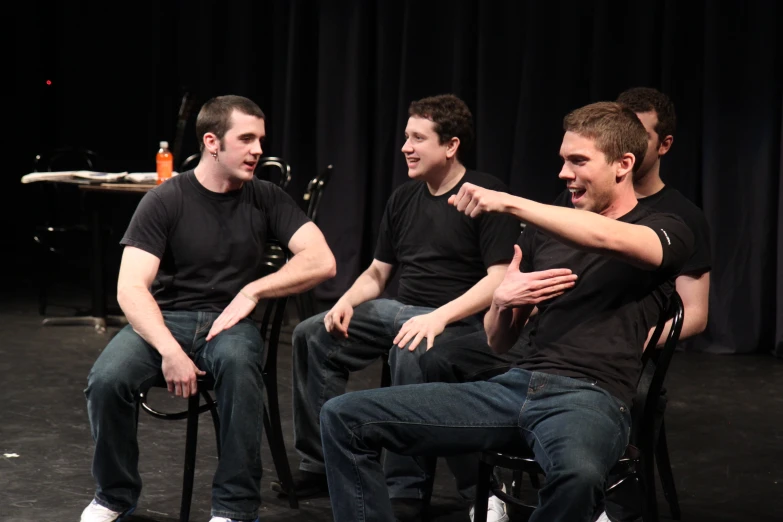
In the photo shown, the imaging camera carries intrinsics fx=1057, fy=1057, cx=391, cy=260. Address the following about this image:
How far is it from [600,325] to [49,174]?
3.68m

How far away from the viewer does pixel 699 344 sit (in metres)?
5.19

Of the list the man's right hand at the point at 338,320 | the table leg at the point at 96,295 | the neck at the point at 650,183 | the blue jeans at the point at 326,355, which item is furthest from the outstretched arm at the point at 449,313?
the table leg at the point at 96,295

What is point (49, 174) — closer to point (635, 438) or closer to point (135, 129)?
point (135, 129)

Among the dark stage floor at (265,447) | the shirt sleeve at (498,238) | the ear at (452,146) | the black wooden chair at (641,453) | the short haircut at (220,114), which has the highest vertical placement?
the short haircut at (220,114)

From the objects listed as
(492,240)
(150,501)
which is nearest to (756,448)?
(492,240)

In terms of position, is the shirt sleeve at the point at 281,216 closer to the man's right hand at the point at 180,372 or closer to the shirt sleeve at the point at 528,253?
the man's right hand at the point at 180,372

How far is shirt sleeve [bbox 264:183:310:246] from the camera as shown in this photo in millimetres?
3059

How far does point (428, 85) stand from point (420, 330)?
10.8ft

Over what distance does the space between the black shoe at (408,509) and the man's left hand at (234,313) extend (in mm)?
674

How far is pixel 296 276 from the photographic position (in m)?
2.96

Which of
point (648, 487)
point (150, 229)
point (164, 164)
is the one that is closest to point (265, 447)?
point (150, 229)

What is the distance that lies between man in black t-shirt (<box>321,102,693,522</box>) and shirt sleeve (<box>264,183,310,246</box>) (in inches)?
34.8

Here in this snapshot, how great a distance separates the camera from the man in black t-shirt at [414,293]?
2971 millimetres

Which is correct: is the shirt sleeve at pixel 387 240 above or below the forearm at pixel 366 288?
above
